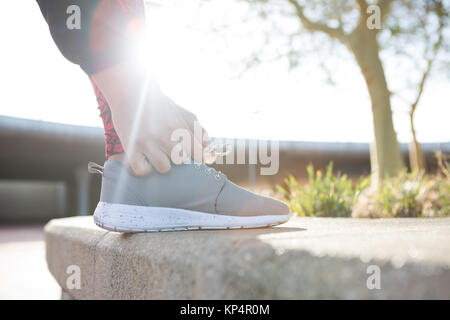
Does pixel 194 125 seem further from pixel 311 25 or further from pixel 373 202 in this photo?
pixel 311 25

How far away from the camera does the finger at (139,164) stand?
45.3 inches

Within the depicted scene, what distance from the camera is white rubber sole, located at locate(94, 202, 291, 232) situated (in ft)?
3.81

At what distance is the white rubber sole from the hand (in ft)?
0.44

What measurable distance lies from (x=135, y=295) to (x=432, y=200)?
408cm

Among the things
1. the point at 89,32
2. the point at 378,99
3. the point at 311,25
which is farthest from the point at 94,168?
the point at 311,25

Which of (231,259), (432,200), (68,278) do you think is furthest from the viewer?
(432,200)

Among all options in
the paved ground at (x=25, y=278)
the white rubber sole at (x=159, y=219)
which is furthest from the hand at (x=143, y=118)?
the paved ground at (x=25, y=278)

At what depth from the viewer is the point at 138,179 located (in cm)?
120

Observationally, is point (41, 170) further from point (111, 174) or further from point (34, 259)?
point (111, 174)

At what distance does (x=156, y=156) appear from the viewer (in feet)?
3.77

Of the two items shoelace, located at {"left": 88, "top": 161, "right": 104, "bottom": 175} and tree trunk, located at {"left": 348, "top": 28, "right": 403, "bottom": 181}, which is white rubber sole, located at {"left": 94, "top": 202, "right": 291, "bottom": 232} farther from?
tree trunk, located at {"left": 348, "top": 28, "right": 403, "bottom": 181}

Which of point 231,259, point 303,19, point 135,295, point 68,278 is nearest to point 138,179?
point 135,295

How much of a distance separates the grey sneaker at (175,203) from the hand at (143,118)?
62 millimetres

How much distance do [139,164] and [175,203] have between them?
0.61ft
